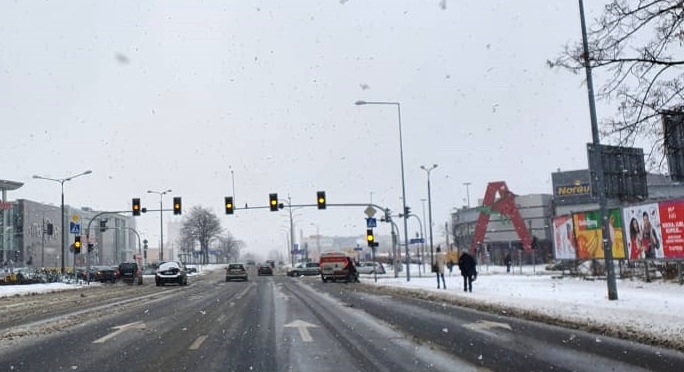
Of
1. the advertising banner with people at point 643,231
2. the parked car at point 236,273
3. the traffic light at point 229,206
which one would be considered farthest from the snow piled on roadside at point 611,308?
the parked car at point 236,273

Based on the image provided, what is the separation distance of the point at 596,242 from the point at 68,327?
963 inches

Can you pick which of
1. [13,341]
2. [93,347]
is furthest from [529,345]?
[13,341]

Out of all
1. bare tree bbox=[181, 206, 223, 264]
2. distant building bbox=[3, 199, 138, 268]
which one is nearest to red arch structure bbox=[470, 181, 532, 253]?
distant building bbox=[3, 199, 138, 268]

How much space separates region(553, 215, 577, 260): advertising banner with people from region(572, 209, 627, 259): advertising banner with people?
60 cm

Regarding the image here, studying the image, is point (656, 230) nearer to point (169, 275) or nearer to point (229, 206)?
point (229, 206)

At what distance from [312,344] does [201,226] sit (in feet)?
318

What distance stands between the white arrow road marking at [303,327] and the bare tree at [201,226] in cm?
9257

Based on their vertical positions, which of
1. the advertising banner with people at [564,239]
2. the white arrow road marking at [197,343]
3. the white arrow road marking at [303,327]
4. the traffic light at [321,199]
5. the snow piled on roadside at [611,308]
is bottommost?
the snow piled on roadside at [611,308]

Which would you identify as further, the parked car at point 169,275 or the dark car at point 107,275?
the dark car at point 107,275

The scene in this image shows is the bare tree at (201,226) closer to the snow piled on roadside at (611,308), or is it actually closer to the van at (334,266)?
the van at (334,266)

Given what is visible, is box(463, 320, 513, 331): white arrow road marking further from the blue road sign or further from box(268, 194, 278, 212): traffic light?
the blue road sign

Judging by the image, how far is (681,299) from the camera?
18.3m

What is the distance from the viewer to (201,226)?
10562cm

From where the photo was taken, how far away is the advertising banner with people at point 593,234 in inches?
1150
